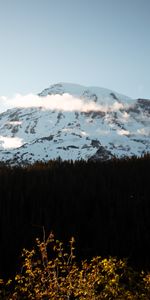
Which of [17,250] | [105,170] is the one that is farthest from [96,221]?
[105,170]

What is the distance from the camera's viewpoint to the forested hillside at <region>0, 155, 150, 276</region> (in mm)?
56719

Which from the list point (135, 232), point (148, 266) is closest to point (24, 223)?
point (135, 232)

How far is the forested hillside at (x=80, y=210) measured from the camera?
56.7 meters

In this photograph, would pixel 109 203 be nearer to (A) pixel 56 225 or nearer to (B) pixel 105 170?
(A) pixel 56 225

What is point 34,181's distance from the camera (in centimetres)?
7488

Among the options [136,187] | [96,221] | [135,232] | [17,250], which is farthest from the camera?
[136,187]

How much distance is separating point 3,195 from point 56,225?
36.6 feet

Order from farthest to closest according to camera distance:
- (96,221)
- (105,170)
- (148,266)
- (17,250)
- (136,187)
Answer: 1. (105,170)
2. (136,187)
3. (96,221)
4. (17,250)
5. (148,266)

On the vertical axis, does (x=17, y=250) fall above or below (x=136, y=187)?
below

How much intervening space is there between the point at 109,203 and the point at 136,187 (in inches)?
301

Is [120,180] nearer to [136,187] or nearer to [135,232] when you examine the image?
[136,187]

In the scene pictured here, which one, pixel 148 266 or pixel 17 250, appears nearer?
pixel 148 266

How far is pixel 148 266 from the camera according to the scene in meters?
51.2

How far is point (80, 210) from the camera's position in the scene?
6769 centimetres
